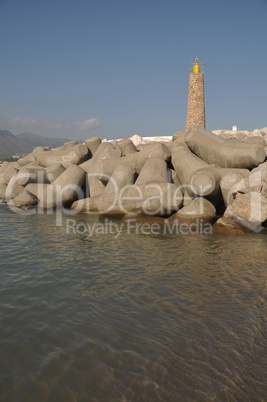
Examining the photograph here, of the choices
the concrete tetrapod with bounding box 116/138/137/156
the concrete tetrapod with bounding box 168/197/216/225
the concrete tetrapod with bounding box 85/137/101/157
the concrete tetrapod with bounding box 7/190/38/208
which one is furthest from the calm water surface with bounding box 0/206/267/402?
the concrete tetrapod with bounding box 85/137/101/157

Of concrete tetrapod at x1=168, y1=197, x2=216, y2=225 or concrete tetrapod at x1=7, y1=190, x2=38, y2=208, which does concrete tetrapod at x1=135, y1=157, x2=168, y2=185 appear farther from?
concrete tetrapod at x1=7, y1=190, x2=38, y2=208

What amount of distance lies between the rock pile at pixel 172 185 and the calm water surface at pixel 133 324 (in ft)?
6.93

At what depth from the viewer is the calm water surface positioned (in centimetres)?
303

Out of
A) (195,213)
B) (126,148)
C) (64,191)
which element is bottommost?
(195,213)

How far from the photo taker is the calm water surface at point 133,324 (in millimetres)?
3025

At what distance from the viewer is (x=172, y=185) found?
32.5ft

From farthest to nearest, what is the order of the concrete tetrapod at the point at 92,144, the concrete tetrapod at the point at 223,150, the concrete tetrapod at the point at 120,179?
the concrete tetrapod at the point at 92,144, the concrete tetrapod at the point at 120,179, the concrete tetrapod at the point at 223,150

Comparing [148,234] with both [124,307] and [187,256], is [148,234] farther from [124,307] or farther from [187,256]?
[124,307]

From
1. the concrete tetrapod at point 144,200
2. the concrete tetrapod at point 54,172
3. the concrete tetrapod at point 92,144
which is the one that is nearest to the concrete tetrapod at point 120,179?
the concrete tetrapod at point 144,200

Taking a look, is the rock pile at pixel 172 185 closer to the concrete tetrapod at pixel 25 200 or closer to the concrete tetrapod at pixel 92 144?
the concrete tetrapod at pixel 25 200

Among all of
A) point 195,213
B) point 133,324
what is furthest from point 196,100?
point 133,324

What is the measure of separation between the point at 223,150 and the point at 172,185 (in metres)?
2.17

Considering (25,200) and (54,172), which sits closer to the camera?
(25,200)

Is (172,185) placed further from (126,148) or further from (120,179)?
(126,148)
